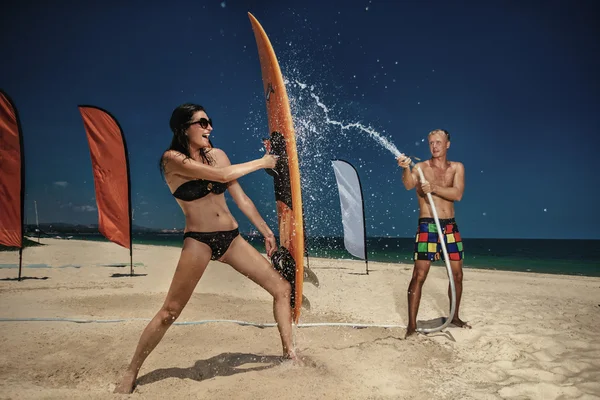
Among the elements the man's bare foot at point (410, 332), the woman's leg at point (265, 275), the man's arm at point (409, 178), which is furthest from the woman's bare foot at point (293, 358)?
the man's arm at point (409, 178)

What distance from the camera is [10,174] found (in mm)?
7426

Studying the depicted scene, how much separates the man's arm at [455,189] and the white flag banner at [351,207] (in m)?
6.47

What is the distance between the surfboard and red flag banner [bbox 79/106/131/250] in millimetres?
6261

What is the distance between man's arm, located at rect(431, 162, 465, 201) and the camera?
13.3 feet

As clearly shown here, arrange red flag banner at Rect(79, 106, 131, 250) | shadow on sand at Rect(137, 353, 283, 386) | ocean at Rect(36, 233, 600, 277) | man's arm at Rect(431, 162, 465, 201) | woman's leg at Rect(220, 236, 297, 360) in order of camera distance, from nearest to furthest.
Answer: woman's leg at Rect(220, 236, 297, 360) → shadow on sand at Rect(137, 353, 283, 386) → man's arm at Rect(431, 162, 465, 201) → red flag banner at Rect(79, 106, 131, 250) → ocean at Rect(36, 233, 600, 277)

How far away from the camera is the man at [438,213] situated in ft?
13.4

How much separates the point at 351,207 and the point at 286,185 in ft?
25.6

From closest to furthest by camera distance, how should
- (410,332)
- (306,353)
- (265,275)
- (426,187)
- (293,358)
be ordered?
1. (265,275)
2. (293,358)
3. (306,353)
4. (426,187)
5. (410,332)

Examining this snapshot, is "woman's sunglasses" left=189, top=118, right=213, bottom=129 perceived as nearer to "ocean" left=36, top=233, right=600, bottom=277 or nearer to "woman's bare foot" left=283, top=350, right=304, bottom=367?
"woman's bare foot" left=283, top=350, right=304, bottom=367

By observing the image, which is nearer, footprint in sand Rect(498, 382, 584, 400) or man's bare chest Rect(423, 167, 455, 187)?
footprint in sand Rect(498, 382, 584, 400)

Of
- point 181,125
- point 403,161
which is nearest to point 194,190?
point 181,125

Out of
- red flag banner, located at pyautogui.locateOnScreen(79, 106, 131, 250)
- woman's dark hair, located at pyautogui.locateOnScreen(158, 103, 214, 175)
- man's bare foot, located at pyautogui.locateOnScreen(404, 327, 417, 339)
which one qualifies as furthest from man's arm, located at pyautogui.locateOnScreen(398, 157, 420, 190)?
red flag banner, located at pyautogui.locateOnScreen(79, 106, 131, 250)

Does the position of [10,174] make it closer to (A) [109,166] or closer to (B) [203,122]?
(A) [109,166]

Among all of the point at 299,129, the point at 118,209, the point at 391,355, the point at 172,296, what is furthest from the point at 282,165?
Result: the point at 118,209
